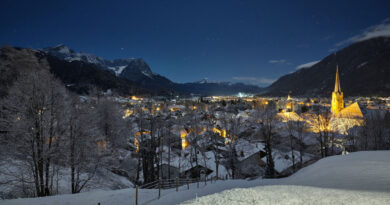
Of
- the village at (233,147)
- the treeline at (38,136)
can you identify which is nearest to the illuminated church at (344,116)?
the village at (233,147)

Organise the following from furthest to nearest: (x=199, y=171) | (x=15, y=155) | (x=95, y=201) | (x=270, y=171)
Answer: (x=199, y=171) → (x=270, y=171) → (x=15, y=155) → (x=95, y=201)

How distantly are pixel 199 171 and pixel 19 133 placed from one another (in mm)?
23486

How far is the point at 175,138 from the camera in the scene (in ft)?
140

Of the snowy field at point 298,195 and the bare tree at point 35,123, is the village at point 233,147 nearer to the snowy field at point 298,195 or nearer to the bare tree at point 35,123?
the bare tree at point 35,123

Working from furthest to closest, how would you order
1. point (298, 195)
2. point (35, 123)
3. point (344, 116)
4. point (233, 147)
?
point (344, 116)
point (233, 147)
point (35, 123)
point (298, 195)

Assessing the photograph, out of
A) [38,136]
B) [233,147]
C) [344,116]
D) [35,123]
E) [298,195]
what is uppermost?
[35,123]

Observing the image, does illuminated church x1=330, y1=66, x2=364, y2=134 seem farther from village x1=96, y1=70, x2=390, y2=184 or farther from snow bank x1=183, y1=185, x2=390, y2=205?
snow bank x1=183, y1=185, x2=390, y2=205

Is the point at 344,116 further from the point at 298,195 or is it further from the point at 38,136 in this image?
the point at 38,136

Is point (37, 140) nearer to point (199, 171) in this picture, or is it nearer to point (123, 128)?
point (123, 128)

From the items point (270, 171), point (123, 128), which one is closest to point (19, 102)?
point (123, 128)

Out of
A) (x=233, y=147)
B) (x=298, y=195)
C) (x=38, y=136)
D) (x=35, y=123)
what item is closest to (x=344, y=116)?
(x=233, y=147)

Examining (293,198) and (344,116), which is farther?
(344,116)

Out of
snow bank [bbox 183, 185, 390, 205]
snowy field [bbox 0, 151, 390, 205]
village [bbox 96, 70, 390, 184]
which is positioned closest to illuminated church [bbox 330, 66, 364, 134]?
village [bbox 96, 70, 390, 184]

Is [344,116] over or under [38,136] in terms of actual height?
under
